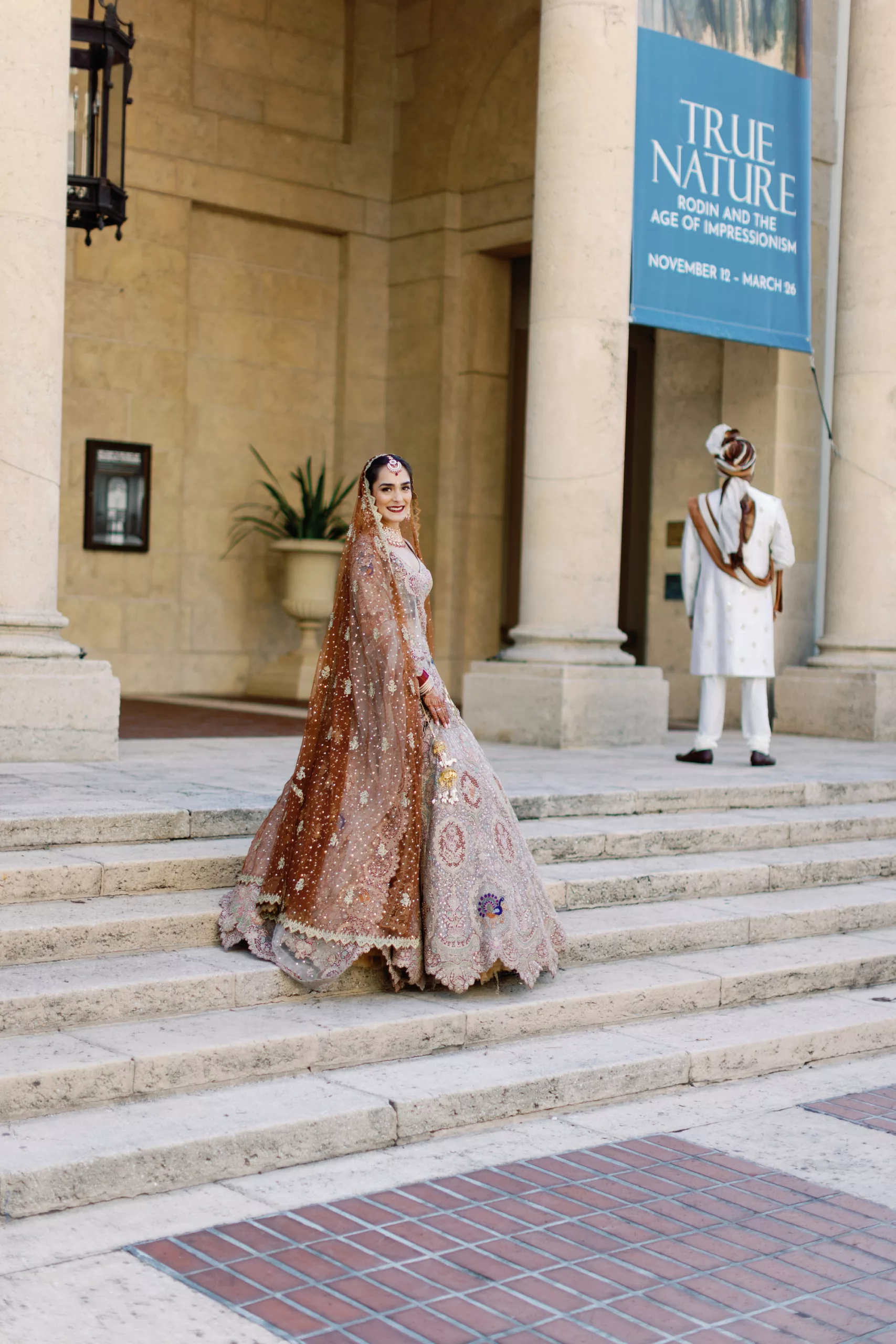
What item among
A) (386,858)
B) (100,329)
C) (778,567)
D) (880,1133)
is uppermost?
(100,329)

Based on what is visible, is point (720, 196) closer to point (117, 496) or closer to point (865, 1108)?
point (117, 496)

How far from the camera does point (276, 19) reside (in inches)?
578

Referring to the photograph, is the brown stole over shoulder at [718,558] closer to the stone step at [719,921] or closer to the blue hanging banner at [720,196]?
the blue hanging banner at [720,196]

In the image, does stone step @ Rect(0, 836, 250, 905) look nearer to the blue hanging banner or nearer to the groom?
the groom

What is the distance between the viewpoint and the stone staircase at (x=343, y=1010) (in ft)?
13.9

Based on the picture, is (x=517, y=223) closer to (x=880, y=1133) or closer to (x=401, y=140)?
(x=401, y=140)

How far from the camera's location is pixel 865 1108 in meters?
5.06

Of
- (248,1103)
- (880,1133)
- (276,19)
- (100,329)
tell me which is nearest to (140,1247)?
(248,1103)

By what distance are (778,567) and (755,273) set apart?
94.1 inches

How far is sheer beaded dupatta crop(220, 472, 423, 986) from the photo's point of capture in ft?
16.8

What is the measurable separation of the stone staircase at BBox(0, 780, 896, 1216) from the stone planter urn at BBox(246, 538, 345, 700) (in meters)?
6.96

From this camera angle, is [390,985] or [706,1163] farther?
[390,985]

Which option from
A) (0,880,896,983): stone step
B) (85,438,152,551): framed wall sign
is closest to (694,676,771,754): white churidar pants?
(0,880,896,983): stone step

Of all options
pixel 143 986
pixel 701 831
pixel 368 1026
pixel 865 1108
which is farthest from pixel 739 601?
pixel 143 986
